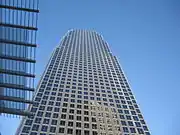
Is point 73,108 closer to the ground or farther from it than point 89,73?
closer to the ground

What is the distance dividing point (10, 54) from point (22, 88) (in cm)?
378

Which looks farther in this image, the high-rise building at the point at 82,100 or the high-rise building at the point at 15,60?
the high-rise building at the point at 82,100

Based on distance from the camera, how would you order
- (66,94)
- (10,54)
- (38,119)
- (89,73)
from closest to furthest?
1. (10,54)
2. (38,119)
3. (66,94)
4. (89,73)

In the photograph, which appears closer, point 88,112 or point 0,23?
point 0,23

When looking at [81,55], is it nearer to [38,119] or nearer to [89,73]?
[89,73]

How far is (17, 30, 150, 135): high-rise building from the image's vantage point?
2891 inches

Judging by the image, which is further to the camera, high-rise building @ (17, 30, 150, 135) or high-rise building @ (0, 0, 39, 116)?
high-rise building @ (17, 30, 150, 135)

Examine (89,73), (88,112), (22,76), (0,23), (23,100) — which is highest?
(89,73)

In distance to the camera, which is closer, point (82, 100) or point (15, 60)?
point (15, 60)

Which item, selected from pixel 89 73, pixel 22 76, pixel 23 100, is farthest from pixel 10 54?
pixel 89 73

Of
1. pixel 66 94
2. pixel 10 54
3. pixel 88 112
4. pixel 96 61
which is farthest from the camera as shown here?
pixel 96 61

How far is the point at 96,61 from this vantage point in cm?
11406

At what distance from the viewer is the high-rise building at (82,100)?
73438 mm

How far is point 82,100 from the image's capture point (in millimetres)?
84750
